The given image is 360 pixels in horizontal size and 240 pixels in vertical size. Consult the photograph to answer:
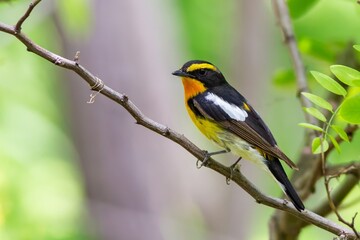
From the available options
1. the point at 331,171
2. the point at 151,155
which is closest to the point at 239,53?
the point at 151,155

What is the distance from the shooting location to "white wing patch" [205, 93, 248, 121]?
12.4 feet

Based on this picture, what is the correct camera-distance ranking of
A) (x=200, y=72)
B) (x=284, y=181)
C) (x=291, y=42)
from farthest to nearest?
(x=200, y=72) → (x=291, y=42) → (x=284, y=181)

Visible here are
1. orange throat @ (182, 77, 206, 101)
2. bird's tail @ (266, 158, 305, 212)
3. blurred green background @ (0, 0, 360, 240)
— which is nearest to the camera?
bird's tail @ (266, 158, 305, 212)

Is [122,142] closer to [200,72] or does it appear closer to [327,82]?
[200,72]

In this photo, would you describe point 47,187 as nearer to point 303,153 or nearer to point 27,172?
point 27,172

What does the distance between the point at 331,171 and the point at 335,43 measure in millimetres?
905

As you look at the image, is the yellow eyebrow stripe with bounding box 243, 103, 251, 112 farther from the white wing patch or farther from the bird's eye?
the bird's eye

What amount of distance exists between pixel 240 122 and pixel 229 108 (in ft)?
0.56

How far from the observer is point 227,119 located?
3760 millimetres

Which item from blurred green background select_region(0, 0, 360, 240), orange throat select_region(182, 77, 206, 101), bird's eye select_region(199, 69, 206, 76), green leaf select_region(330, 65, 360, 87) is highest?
blurred green background select_region(0, 0, 360, 240)

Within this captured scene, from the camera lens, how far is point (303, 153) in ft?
12.7

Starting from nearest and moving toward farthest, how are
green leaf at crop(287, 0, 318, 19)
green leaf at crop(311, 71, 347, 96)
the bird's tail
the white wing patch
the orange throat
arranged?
green leaf at crop(311, 71, 347, 96) < the bird's tail < green leaf at crop(287, 0, 318, 19) < the white wing patch < the orange throat

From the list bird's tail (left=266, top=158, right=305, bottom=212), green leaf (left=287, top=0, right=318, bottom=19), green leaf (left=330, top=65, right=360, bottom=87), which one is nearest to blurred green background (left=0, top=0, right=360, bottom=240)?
green leaf (left=287, top=0, right=318, bottom=19)

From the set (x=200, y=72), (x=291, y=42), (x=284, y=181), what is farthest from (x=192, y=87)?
(x=284, y=181)
